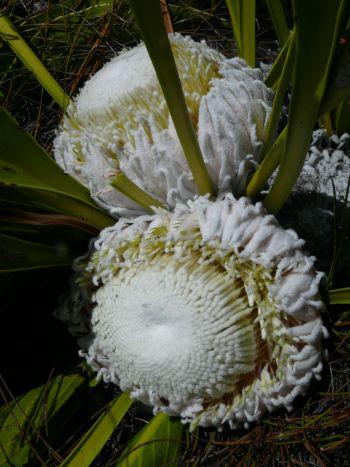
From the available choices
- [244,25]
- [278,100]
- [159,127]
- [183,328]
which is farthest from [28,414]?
[244,25]

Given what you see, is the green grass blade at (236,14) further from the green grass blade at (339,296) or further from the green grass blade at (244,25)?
the green grass blade at (339,296)

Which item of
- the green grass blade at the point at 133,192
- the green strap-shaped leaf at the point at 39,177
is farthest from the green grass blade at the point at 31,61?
the green grass blade at the point at 133,192

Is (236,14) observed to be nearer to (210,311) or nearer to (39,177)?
(39,177)

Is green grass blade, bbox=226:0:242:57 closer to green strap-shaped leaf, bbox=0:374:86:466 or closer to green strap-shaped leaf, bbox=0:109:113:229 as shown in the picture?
green strap-shaped leaf, bbox=0:109:113:229

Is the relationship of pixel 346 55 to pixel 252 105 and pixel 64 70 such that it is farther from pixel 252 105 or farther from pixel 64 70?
pixel 64 70

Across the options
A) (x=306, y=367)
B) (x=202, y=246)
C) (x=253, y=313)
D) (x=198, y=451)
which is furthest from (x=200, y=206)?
(x=198, y=451)

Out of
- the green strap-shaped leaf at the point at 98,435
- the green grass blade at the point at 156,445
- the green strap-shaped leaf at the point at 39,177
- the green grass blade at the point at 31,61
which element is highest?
the green grass blade at the point at 31,61

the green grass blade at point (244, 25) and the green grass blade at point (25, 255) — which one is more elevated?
the green grass blade at point (244, 25)
